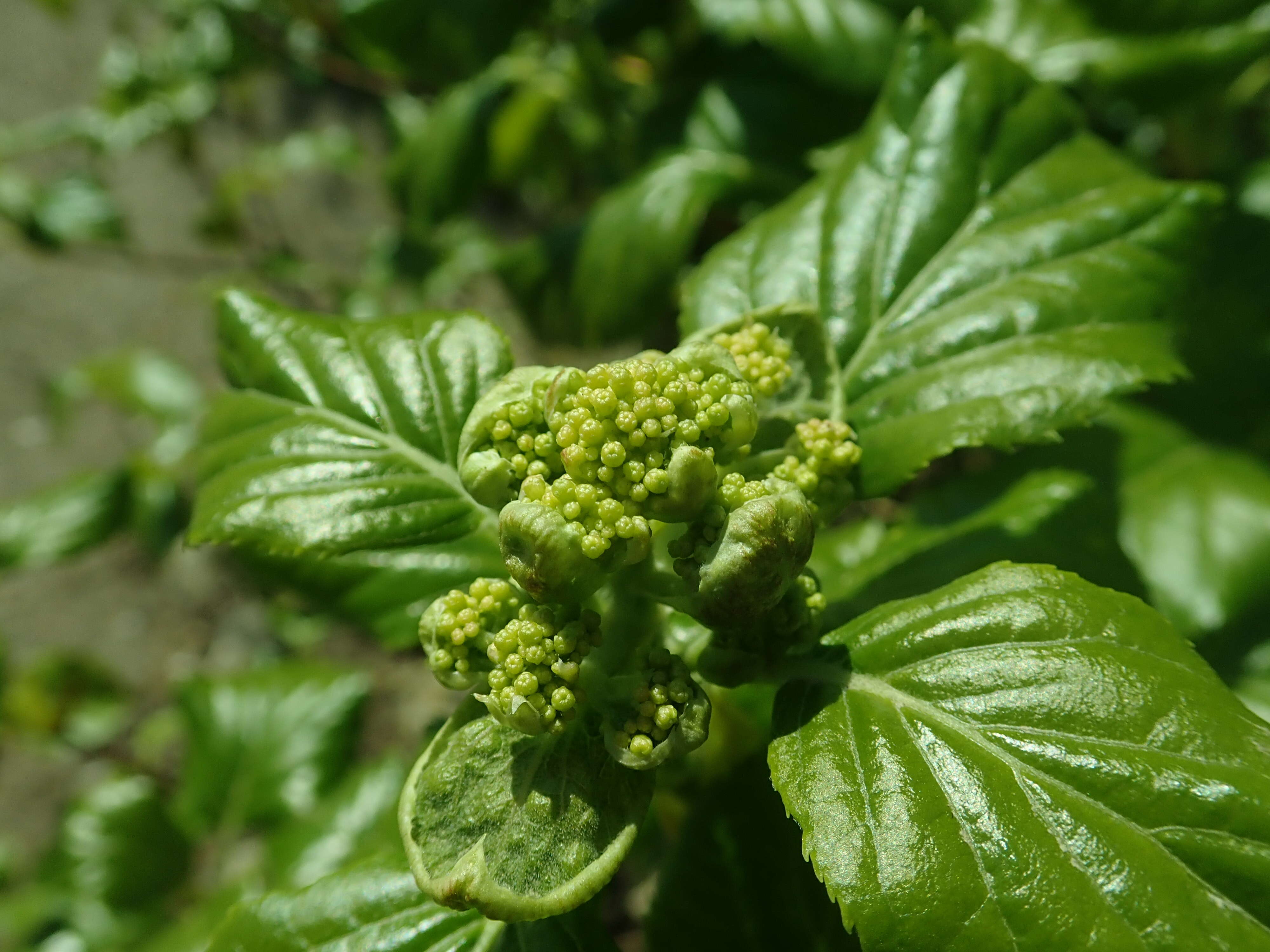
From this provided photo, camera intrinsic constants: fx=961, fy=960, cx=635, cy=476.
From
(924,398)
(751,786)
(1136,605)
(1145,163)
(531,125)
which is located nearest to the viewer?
(1136,605)

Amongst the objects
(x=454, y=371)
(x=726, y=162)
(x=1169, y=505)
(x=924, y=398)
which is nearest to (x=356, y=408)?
(x=454, y=371)

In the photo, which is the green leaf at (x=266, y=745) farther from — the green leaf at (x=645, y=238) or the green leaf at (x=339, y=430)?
the green leaf at (x=339, y=430)

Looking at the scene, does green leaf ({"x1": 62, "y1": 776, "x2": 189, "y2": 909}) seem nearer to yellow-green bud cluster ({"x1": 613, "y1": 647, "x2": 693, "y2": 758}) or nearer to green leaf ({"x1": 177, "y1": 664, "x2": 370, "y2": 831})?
green leaf ({"x1": 177, "y1": 664, "x2": 370, "y2": 831})

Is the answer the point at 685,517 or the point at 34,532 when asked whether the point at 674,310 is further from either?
the point at 34,532

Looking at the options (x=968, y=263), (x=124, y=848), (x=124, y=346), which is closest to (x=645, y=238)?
(x=968, y=263)

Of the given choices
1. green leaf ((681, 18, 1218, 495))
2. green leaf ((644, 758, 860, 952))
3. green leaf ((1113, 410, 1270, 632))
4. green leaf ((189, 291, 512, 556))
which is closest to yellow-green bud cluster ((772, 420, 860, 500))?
green leaf ((681, 18, 1218, 495))

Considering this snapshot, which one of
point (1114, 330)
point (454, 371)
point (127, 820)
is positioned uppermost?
point (454, 371)

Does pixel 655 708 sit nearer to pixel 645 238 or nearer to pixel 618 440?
pixel 618 440

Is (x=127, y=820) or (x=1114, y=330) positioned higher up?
(x=127, y=820)
